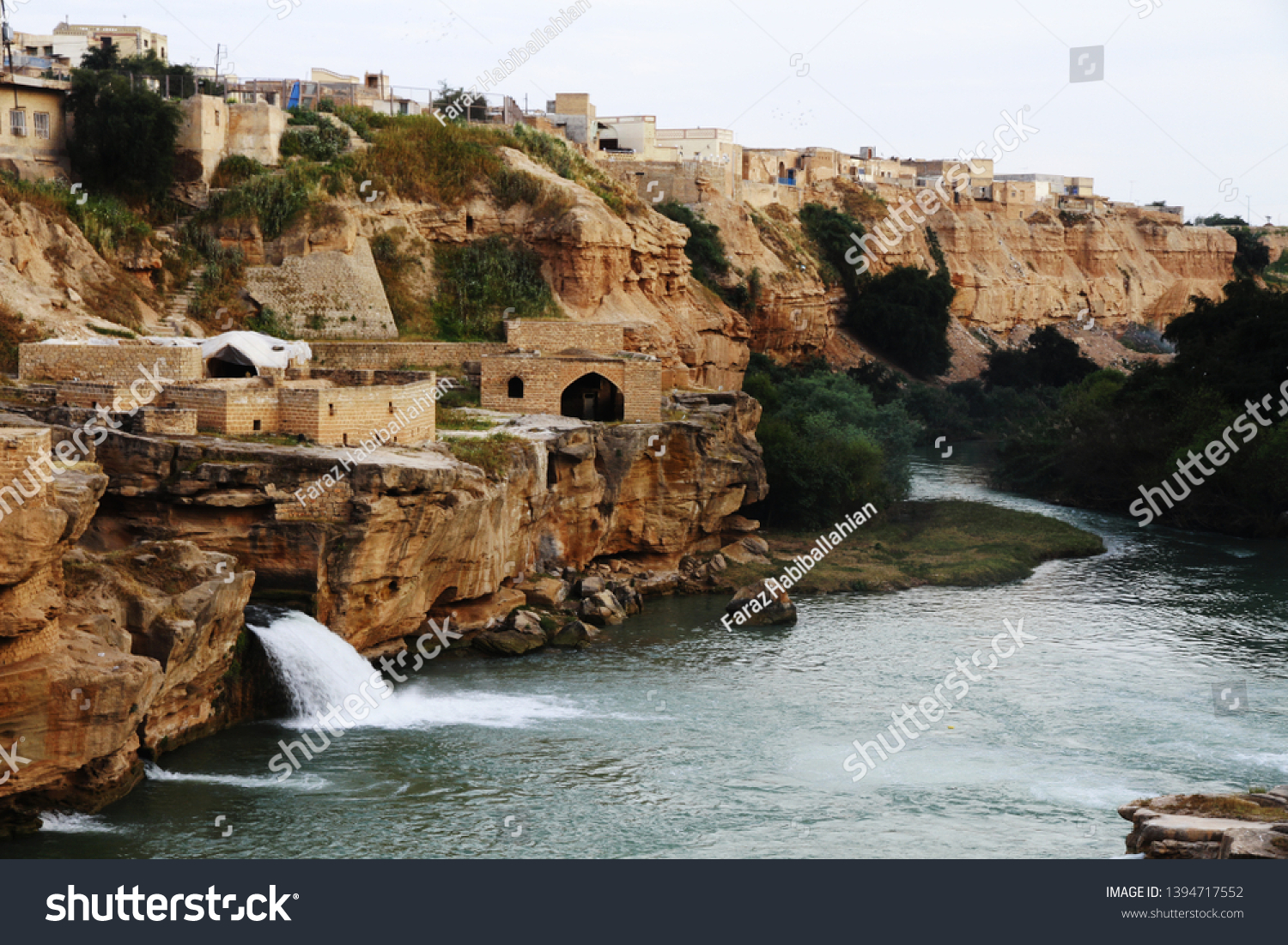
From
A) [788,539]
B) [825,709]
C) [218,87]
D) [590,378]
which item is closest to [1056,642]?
[825,709]

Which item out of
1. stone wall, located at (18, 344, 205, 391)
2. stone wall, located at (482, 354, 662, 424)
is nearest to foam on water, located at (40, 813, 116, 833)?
stone wall, located at (18, 344, 205, 391)

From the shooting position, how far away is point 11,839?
57.3 ft

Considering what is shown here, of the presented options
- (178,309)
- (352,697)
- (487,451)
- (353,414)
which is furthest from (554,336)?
(352,697)

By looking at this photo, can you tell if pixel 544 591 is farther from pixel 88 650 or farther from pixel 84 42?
pixel 84 42

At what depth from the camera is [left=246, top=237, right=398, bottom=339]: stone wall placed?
37312 millimetres

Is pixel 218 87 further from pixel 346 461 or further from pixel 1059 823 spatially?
pixel 1059 823

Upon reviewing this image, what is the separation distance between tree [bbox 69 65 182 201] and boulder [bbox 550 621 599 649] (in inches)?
705

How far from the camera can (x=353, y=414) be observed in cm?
2670

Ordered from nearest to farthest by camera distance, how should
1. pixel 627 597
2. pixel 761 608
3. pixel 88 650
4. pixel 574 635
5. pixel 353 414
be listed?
pixel 88 650, pixel 353 414, pixel 574 635, pixel 761 608, pixel 627 597

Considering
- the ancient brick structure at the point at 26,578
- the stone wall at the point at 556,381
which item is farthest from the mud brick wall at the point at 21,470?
the stone wall at the point at 556,381

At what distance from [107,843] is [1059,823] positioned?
1138cm

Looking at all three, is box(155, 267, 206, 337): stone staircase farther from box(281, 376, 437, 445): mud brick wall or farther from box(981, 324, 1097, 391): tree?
box(981, 324, 1097, 391): tree

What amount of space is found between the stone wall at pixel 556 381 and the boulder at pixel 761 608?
18.2ft

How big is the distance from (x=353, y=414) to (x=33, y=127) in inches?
626
